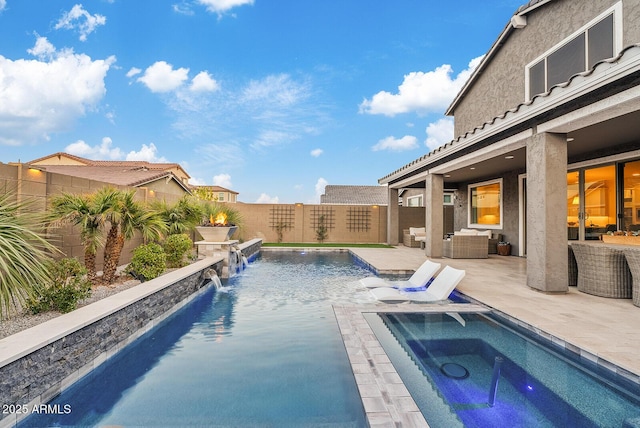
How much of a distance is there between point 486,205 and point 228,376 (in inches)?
556

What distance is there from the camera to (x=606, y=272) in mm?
6051

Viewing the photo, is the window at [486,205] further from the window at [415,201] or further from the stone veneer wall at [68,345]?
the stone veneer wall at [68,345]

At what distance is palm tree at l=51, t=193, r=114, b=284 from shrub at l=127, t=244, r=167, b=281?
72 centimetres

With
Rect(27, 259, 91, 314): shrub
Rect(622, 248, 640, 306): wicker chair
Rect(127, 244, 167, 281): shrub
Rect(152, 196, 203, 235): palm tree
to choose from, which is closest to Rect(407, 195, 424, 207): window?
Rect(152, 196, 203, 235): palm tree

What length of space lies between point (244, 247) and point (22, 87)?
16685 millimetres

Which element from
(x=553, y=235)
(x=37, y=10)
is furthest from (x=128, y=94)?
(x=553, y=235)

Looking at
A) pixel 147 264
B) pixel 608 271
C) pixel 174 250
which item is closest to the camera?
pixel 608 271

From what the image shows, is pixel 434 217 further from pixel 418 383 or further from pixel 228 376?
pixel 228 376

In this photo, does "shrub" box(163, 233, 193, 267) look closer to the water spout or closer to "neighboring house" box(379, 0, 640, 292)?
the water spout

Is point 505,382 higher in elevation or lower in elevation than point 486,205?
lower

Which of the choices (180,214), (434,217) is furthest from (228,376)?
(434,217)

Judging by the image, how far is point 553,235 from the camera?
20.7 ft

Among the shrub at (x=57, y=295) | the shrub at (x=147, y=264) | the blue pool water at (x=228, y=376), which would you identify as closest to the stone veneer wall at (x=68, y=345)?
the blue pool water at (x=228, y=376)

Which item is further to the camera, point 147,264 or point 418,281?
point 418,281
